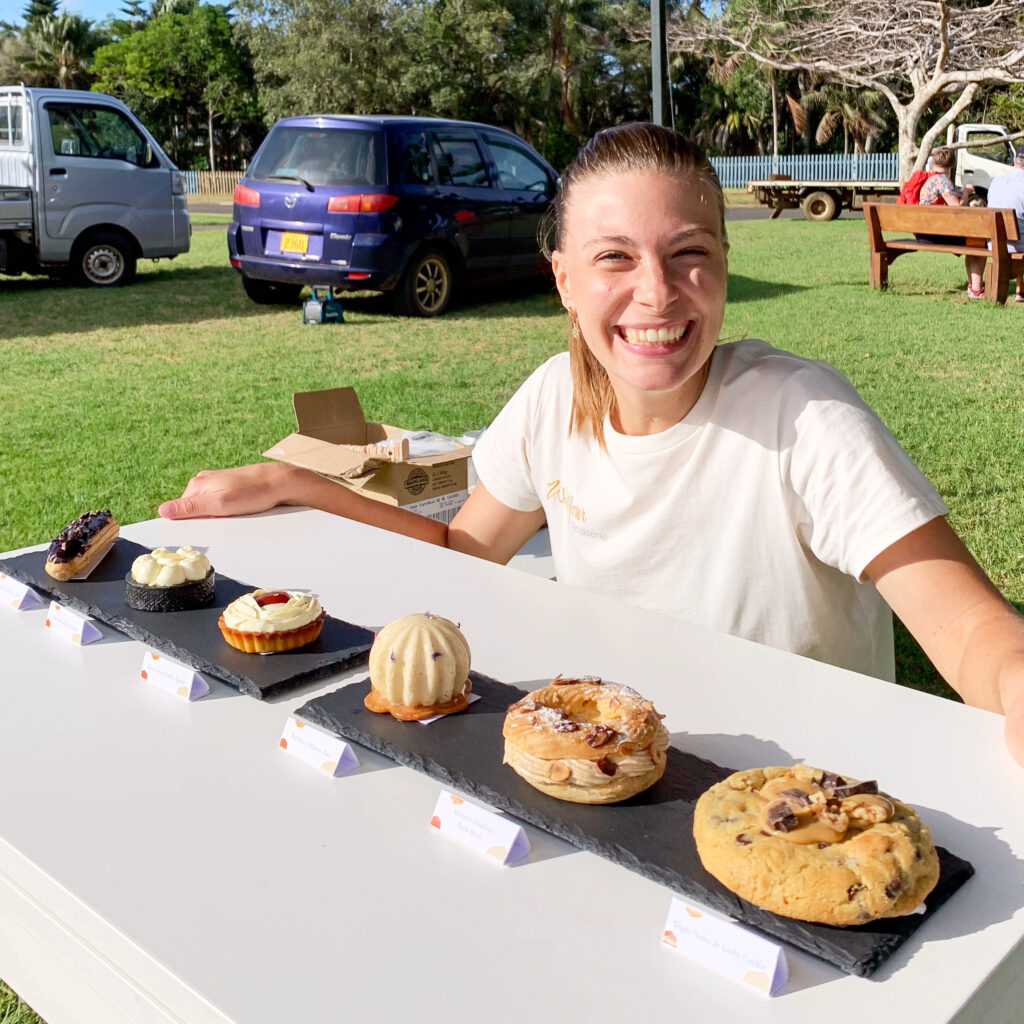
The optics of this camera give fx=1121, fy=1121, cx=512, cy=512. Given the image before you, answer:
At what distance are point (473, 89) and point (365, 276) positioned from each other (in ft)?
126

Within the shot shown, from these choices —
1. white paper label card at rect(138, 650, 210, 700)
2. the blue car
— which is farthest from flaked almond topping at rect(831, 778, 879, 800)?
the blue car

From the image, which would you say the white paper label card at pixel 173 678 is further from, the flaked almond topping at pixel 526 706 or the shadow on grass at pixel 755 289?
the shadow on grass at pixel 755 289

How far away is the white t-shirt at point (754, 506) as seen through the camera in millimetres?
1813

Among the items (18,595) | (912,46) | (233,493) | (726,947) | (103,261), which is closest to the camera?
(726,947)

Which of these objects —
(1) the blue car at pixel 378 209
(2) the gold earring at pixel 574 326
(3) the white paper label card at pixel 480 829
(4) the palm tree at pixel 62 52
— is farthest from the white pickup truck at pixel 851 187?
(4) the palm tree at pixel 62 52

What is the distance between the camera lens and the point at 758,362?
2.01m

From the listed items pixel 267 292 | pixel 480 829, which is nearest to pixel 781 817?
pixel 480 829

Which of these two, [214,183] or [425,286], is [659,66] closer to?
[425,286]

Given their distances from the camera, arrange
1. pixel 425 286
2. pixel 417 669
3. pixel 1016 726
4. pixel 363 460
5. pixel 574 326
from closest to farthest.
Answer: pixel 1016 726 < pixel 417 669 < pixel 574 326 < pixel 363 460 < pixel 425 286

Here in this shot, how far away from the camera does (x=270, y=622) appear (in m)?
1.70

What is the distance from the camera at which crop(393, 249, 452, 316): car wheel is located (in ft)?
34.6

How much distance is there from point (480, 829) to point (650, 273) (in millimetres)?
1008

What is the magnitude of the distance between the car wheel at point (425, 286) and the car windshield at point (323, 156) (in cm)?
88

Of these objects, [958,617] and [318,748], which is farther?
[958,617]
